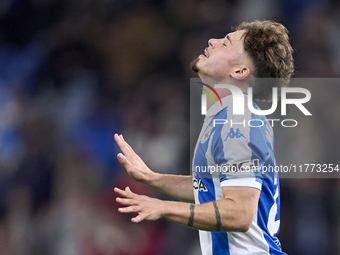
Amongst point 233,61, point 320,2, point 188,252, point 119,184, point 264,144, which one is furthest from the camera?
point 320,2

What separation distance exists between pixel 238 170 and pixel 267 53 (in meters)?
1.07

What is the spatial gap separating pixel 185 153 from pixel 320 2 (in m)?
2.55

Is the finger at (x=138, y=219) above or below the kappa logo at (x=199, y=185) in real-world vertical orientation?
below

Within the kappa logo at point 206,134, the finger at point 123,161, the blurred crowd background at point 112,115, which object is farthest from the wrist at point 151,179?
the blurred crowd background at point 112,115

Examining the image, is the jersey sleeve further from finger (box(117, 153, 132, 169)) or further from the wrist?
the wrist

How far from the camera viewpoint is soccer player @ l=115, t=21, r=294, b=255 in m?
1.91

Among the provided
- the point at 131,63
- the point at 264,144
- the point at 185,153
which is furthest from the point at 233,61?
the point at 131,63

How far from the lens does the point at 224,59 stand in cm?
Result: 272

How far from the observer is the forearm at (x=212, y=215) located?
1.88m

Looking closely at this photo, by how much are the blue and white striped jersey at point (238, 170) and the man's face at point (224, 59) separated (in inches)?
14.4

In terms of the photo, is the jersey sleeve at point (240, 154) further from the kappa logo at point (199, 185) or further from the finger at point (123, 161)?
the finger at point (123, 161)

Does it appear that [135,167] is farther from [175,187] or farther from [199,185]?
[199,185]

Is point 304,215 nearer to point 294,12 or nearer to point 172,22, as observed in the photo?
point 294,12

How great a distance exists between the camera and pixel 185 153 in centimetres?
484
